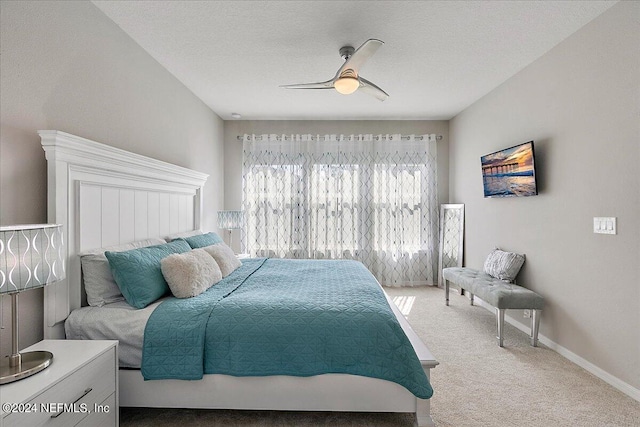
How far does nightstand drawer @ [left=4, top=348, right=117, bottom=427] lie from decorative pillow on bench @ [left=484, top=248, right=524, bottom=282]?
11.7 feet

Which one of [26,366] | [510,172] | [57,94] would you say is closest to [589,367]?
[510,172]

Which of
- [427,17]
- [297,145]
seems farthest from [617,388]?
[297,145]

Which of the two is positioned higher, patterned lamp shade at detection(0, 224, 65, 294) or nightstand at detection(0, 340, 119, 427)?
patterned lamp shade at detection(0, 224, 65, 294)

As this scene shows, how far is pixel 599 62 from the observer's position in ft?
8.06

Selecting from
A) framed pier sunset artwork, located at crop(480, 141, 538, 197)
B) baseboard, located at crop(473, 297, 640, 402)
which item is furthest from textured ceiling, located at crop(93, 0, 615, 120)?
baseboard, located at crop(473, 297, 640, 402)

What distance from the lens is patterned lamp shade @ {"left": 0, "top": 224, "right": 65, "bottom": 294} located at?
1.22 meters

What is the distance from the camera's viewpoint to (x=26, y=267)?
1.29m

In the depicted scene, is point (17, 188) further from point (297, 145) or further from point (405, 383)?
point (297, 145)

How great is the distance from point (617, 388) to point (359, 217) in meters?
3.51

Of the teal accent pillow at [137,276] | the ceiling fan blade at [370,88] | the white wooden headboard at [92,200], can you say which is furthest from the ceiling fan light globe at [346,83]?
the teal accent pillow at [137,276]

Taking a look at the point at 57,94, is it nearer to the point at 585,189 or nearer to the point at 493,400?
the point at 493,400

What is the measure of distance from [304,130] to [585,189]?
150 inches

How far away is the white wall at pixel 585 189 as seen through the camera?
223 centimetres

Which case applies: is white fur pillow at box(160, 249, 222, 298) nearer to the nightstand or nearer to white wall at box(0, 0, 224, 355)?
the nightstand
